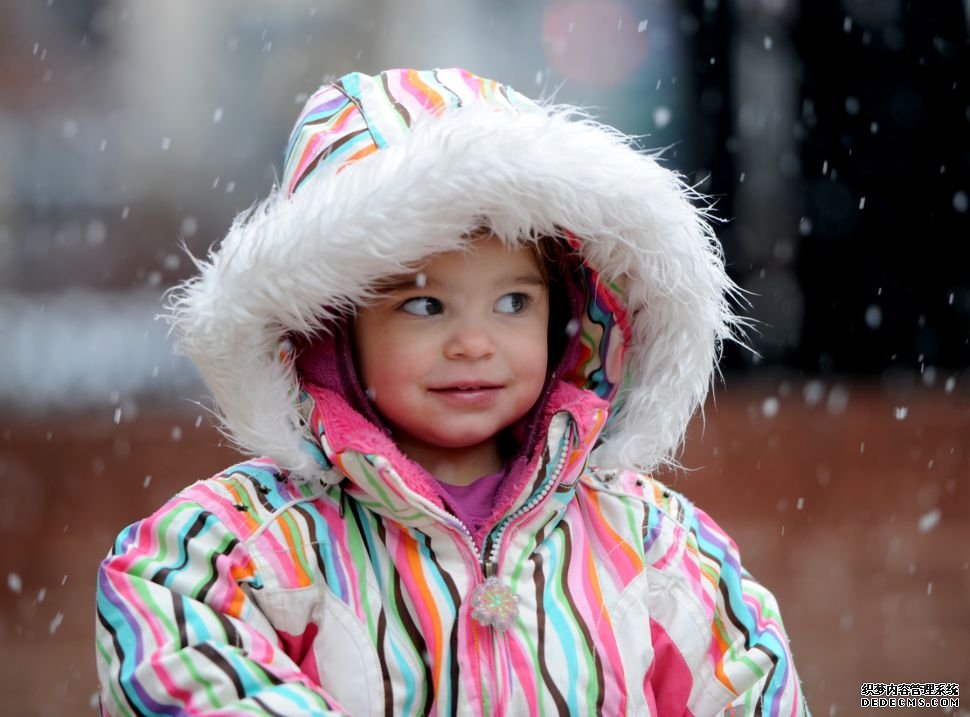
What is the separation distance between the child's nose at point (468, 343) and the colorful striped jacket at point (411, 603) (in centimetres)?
17

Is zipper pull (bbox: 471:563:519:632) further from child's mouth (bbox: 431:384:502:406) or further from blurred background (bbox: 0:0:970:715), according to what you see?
blurred background (bbox: 0:0:970:715)

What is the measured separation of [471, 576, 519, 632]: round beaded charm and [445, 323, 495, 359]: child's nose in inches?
13.4

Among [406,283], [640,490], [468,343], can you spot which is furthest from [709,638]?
[406,283]

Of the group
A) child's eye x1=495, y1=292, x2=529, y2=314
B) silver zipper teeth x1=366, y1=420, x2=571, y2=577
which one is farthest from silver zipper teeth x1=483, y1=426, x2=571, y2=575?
child's eye x1=495, y1=292, x2=529, y2=314

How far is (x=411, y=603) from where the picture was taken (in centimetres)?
193

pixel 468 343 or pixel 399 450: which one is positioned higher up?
pixel 468 343

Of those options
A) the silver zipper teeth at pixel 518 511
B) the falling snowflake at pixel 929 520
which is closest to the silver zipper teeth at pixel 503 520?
the silver zipper teeth at pixel 518 511

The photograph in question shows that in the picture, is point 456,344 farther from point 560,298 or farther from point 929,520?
point 929,520

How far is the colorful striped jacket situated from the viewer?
1.78 m

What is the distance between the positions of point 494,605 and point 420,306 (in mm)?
460

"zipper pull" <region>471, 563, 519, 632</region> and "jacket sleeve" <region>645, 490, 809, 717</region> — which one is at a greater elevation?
"zipper pull" <region>471, 563, 519, 632</region>

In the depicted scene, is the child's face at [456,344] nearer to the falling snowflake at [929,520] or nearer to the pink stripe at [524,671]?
the pink stripe at [524,671]

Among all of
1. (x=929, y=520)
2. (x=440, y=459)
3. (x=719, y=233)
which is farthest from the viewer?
(x=719, y=233)

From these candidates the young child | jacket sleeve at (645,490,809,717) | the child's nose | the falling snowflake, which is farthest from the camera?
the falling snowflake
